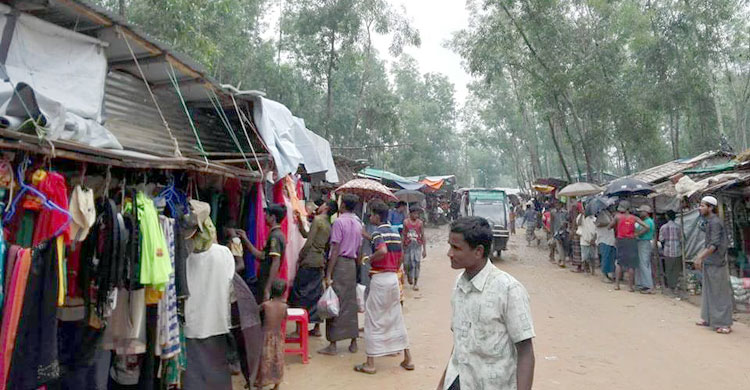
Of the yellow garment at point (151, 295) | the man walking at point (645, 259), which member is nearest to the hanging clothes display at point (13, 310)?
the yellow garment at point (151, 295)

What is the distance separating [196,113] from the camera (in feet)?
20.2

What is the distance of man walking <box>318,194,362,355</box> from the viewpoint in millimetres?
6086

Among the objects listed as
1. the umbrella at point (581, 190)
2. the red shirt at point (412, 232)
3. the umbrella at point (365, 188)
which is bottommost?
the red shirt at point (412, 232)

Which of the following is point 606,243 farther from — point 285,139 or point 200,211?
point 200,211

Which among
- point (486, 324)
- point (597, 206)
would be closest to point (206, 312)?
point (486, 324)

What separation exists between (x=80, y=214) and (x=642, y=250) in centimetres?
1150

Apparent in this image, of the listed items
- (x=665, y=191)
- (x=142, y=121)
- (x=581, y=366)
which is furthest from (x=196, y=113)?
(x=665, y=191)

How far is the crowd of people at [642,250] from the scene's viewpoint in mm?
7457

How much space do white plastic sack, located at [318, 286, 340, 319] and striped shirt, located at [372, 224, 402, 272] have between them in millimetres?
633

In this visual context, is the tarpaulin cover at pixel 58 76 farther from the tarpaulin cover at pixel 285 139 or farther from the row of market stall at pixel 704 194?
the row of market stall at pixel 704 194

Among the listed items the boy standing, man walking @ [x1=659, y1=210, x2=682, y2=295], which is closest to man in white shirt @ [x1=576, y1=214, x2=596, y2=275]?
man walking @ [x1=659, y1=210, x2=682, y2=295]

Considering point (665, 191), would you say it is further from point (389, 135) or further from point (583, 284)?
point (389, 135)

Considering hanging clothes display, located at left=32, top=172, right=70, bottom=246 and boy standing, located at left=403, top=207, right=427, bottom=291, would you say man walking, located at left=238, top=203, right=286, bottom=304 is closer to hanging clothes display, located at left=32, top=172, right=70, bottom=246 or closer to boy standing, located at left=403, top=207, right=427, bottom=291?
hanging clothes display, located at left=32, top=172, right=70, bottom=246

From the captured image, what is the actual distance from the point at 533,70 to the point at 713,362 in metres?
14.7
